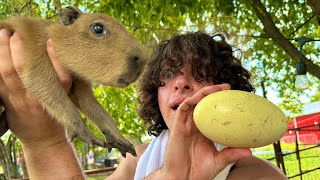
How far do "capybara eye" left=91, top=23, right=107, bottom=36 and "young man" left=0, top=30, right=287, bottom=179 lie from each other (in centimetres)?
18

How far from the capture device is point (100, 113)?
157 centimetres

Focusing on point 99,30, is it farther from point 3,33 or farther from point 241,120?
point 241,120

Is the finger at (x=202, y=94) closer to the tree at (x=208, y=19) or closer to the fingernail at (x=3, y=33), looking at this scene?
the fingernail at (x=3, y=33)

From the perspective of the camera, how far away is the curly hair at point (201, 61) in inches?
68.6

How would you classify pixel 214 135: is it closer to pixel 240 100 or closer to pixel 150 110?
pixel 240 100

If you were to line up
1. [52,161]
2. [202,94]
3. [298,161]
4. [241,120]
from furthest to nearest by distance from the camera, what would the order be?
[298,161]
[52,161]
[202,94]
[241,120]

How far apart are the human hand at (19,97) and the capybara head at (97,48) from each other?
62 millimetres

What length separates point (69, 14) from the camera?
4.93 feet

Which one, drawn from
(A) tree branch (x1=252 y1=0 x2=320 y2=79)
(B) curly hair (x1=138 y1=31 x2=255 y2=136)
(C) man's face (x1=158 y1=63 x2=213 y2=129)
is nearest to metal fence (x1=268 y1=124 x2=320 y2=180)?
(A) tree branch (x1=252 y1=0 x2=320 y2=79)

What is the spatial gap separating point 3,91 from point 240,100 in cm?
85

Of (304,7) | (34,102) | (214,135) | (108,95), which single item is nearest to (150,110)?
(34,102)

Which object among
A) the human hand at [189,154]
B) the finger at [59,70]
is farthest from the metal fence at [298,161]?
the finger at [59,70]

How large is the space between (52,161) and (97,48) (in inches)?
24.8

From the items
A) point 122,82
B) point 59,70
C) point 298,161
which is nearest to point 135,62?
point 122,82
